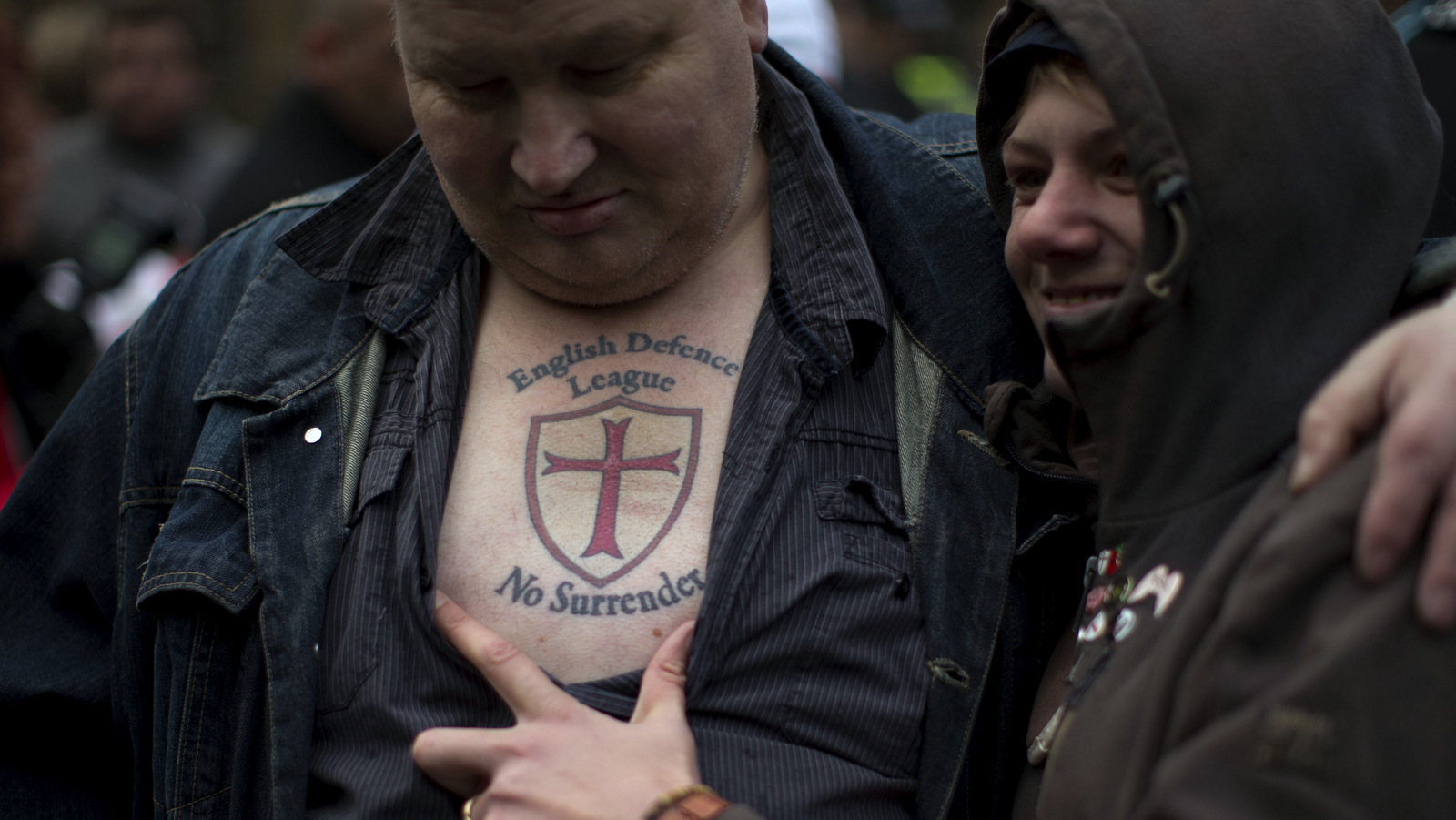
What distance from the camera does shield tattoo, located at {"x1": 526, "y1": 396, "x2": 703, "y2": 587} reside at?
1984mm

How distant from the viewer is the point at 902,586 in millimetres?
1919

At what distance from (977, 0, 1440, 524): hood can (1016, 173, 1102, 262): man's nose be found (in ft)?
0.52

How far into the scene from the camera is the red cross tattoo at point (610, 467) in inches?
78.8

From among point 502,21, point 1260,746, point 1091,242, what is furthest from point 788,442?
point 1260,746

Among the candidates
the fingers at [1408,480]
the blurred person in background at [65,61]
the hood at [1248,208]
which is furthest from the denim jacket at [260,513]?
the blurred person in background at [65,61]

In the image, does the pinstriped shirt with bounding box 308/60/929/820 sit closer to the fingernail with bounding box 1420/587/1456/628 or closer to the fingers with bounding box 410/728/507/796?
the fingers with bounding box 410/728/507/796

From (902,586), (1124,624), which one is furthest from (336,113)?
(1124,624)

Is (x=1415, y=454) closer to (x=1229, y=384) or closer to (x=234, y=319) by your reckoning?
(x=1229, y=384)

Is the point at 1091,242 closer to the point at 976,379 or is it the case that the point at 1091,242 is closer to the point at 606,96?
the point at 976,379

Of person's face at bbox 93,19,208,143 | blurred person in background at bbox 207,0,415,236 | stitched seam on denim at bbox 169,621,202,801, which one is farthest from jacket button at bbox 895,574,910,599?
person's face at bbox 93,19,208,143

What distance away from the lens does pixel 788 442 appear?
201 cm

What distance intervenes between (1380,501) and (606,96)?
1.23 metres

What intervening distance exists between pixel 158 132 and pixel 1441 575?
5524mm

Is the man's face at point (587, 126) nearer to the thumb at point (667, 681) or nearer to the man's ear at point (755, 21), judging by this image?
the man's ear at point (755, 21)
